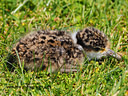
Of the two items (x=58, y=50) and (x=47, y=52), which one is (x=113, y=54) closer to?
(x=58, y=50)

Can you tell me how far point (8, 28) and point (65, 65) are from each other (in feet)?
5.26

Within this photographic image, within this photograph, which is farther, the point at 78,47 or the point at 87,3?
the point at 87,3

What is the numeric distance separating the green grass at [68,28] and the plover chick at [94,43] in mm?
147

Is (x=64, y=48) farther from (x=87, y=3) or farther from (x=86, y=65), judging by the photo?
(x=87, y=3)

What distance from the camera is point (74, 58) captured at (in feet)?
16.2

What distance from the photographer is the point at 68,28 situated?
5.88 metres

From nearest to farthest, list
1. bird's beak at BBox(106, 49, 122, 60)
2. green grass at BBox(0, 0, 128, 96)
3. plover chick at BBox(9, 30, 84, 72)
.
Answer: green grass at BBox(0, 0, 128, 96) < plover chick at BBox(9, 30, 84, 72) < bird's beak at BBox(106, 49, 122, 60)

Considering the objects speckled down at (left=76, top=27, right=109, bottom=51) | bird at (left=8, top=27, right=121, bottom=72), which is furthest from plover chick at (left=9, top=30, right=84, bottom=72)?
speckled down at (left=76, top=27, right=109, bottom=51)

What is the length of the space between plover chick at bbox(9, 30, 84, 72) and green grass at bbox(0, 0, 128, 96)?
16cm

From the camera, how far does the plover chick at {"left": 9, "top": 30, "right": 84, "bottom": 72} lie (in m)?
4.65

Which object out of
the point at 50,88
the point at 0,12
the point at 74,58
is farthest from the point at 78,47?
the point at 0,12

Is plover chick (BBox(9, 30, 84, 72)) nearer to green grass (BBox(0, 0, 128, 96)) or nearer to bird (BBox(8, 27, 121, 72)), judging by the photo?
bird (BBox(8, 27, 121, 72))

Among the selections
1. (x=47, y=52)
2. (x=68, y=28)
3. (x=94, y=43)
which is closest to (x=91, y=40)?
(x=94, y=43)

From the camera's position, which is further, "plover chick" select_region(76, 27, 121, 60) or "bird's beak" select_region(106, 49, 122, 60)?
"bird's beak" select_region(106, 49, 122, 60)
